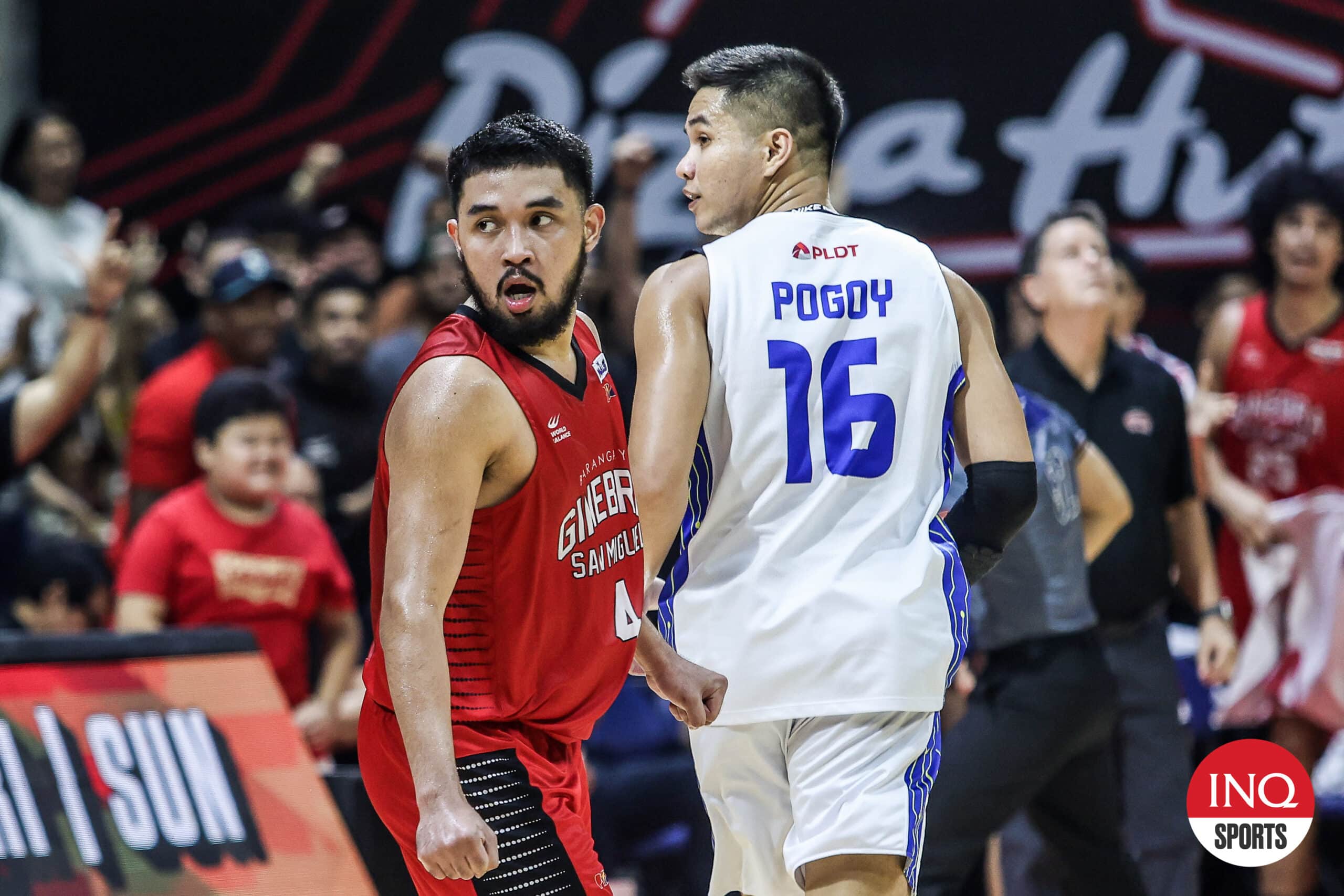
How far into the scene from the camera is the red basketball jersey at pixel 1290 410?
23.4 ft

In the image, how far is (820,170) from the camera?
3785mm

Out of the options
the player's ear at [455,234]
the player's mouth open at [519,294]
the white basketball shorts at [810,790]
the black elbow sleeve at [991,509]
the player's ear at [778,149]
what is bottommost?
the white basketball shorts at [810,790]

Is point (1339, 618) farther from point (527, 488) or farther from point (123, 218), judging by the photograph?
point (123, 218)

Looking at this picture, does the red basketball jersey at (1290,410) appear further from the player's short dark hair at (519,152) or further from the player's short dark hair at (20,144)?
the player's short dark hair at (20,144)

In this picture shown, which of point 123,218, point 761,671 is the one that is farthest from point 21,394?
point 123,218

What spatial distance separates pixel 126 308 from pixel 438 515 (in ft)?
19.7

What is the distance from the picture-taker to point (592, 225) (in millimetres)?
3279

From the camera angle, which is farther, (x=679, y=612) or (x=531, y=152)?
(x=679, y=612)

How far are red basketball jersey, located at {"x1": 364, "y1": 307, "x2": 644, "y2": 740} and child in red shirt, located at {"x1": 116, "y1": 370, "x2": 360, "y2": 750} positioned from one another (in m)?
2.70

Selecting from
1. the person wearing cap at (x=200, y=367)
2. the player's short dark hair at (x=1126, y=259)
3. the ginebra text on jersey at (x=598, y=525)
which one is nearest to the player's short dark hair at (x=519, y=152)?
the ginebra text on jersey at (x=598, y=525)

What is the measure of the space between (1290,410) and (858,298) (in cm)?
417

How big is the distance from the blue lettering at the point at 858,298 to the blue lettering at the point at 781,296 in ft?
0.38

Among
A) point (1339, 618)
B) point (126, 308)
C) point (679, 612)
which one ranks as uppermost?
point (126, 308)

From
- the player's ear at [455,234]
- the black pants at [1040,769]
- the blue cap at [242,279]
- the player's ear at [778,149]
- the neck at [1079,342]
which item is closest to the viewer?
the player's ear at [455,234]
